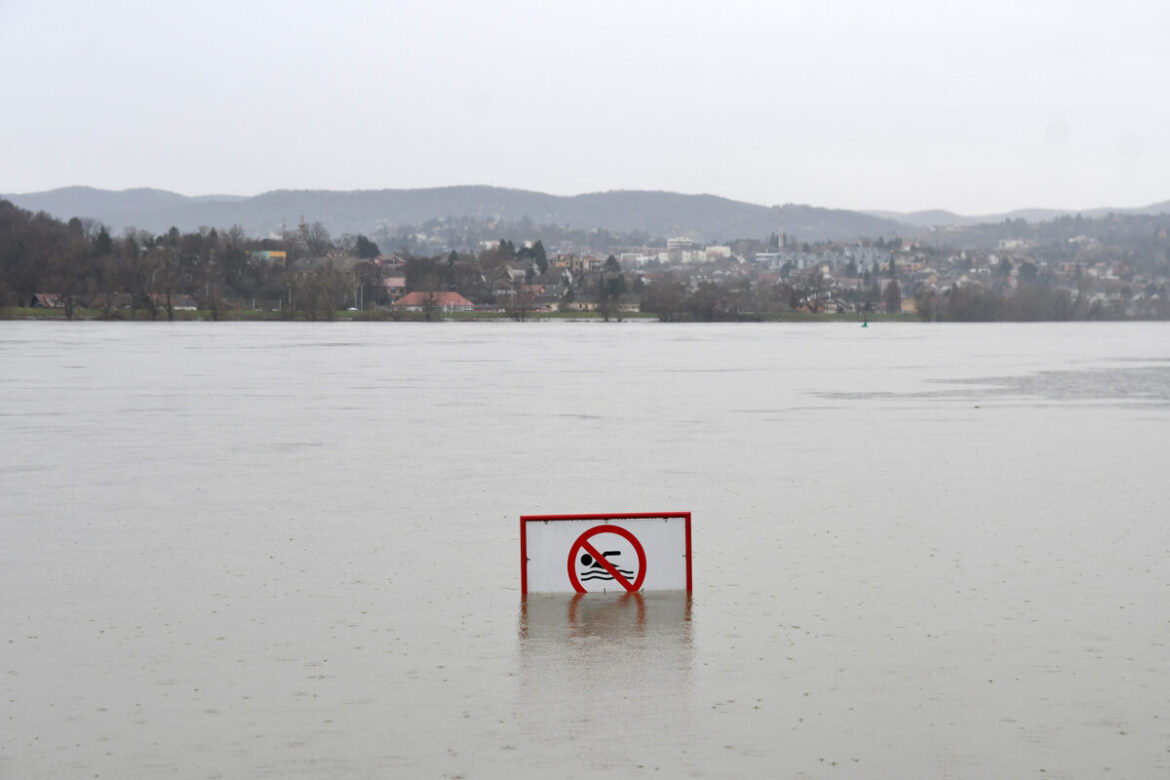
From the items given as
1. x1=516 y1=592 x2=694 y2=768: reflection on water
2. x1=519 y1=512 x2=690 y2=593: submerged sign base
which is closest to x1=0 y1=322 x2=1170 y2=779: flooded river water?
x1=516 y1=592 x2=694 y2=768: reflection on water

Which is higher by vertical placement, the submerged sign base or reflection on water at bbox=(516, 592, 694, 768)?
the submerged sign base

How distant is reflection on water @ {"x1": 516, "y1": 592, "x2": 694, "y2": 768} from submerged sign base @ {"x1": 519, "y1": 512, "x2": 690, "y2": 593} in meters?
0.09

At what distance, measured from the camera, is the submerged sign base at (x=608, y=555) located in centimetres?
1058

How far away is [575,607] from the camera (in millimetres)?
10602

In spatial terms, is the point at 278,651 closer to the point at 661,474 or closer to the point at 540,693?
the point at 540,693

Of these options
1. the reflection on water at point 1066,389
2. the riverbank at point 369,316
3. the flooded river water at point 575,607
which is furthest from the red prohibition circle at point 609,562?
the riverbank at point 369,316

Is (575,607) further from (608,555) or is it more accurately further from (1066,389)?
(1066,389)

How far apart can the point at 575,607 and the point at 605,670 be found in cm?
174

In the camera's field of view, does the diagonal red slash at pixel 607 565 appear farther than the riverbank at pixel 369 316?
No

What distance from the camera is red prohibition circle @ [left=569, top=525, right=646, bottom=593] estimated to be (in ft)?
34.9

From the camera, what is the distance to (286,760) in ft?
23.7

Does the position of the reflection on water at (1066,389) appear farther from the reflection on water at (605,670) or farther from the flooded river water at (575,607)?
the reflection on water at (605,670)

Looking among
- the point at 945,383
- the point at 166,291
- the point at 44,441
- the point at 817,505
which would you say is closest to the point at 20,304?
the point at 166,291

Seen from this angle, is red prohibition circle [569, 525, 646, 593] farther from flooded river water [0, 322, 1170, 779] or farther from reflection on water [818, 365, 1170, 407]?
reflection on water [818, 365, 1170, 407]
